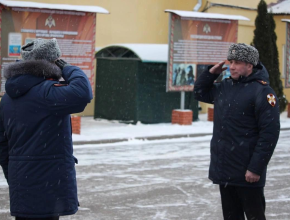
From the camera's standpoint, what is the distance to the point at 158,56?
16375 mm

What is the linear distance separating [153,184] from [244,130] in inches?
161

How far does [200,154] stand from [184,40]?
543cm

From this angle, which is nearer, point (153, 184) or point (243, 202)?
point (243, 202)

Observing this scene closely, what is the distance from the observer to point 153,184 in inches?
328

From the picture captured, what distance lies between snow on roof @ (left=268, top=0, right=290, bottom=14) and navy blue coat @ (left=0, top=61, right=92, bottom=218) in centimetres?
2037

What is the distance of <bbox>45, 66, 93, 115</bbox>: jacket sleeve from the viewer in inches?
142

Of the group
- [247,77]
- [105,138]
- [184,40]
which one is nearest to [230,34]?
[184,40]

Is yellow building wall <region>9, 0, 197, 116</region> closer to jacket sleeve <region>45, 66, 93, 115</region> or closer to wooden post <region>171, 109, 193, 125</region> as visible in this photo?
wooden post <region>171, 109, 193, 125</region>

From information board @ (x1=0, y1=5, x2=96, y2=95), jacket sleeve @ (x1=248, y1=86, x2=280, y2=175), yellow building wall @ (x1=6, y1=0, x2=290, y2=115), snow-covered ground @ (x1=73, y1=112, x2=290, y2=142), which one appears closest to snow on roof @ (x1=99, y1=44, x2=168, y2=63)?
snow-covered ground @ (x1=73, y1=112, x2=290, y2=142)

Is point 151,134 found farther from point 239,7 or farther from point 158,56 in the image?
point 239,7

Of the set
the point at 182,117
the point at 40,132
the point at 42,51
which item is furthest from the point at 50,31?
the point at 40,132

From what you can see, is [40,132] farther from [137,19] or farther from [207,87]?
[137,19]

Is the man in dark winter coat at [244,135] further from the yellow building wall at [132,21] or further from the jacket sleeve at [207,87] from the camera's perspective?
the yellow building wall at [132,21]

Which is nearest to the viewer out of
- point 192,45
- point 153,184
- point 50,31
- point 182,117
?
point 153,184
